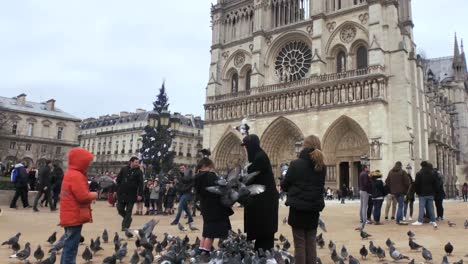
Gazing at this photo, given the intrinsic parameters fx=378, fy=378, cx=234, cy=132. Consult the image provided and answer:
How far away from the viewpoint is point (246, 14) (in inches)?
1515

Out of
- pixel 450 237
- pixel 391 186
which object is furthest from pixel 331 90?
pixel 450 237

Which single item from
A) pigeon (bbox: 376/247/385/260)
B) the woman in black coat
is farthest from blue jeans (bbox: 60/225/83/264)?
pigeon (bbox: 376/247/385/260)

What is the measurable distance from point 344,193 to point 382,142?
4556 millimetres

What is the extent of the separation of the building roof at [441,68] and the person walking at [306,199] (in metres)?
56.3

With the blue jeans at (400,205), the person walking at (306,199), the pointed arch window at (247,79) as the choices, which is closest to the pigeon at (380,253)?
the person walking at (306,199)

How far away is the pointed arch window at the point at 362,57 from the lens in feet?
99.4

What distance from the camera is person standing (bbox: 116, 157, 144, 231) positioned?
28.5 feet

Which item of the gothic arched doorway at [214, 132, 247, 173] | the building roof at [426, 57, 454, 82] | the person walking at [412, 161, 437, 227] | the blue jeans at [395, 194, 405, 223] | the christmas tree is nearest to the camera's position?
the person walking at [412, 161, 437, 227]

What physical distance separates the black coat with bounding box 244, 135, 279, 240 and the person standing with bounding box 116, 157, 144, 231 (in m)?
4.37

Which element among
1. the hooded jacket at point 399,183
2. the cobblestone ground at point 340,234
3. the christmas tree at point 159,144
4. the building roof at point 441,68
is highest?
the building roof at point 441,68

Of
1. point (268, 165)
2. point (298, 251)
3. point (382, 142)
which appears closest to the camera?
point (298, 251)

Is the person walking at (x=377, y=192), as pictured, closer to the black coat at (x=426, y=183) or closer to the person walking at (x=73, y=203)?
the black coat at (x=426, y=183)

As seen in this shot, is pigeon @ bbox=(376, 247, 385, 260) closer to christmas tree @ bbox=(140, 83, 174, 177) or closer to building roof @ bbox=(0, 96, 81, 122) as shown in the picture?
christmas tree @ bbox=(140, 83, 174, 177)

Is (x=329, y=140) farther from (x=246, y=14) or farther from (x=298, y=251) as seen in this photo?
(x=298, y=251)
